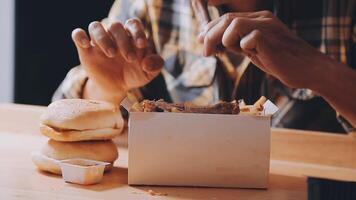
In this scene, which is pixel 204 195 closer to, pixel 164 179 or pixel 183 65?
pixel 164 179

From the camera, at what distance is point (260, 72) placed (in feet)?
5.92

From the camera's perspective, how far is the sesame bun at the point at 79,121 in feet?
3.09

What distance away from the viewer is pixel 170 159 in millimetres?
915

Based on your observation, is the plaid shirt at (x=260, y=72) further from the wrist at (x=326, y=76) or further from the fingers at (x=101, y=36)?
the fingers at (x=101, y=36)

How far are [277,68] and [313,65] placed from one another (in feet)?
0.37

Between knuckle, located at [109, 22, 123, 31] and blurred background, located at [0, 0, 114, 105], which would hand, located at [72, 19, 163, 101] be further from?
blurred background, located at [0, 0, 114, 105]

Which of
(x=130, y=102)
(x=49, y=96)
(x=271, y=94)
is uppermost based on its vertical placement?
(x=130, y=102)

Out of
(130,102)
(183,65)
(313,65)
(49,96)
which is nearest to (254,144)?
(130,102)

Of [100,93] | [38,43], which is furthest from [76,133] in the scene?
[38,43]

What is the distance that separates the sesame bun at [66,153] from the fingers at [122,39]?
24 cm

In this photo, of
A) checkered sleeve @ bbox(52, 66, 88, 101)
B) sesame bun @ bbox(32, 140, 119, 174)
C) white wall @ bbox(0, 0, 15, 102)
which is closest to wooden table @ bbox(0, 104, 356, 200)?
sesame bun @ bbox(32, 140, 119, 174)

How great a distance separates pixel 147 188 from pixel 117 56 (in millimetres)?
451

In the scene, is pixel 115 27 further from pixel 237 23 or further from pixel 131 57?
pixel 237 23

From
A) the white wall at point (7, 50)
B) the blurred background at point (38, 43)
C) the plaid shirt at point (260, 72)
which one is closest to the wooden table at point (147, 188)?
the plaid shirt at point (260, 72)
